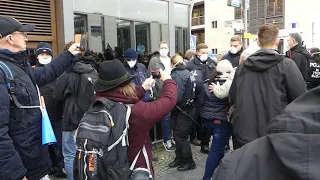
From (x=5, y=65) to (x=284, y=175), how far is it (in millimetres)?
2088

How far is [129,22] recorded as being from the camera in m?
7.33

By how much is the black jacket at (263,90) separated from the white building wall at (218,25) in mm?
30523

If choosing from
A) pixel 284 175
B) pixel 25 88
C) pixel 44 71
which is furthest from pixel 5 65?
pixel 284 175

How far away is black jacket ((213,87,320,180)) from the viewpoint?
0.78m

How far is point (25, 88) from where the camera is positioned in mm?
2266

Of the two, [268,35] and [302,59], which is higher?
[268,35]

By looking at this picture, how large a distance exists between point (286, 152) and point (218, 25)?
114 feet

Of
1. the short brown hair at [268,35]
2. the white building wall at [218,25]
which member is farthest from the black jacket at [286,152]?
the white building wall at [218,25]

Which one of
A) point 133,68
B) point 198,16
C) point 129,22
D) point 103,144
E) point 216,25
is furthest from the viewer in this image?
point 198,16

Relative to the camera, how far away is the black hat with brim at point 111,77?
7.18ft

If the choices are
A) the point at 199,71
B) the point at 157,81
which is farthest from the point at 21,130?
the point at 199,71

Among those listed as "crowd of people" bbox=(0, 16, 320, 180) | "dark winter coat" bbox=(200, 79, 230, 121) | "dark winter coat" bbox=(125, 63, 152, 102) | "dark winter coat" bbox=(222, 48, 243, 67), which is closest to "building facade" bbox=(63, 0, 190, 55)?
"dark winter coat" bbox=(125, 63, 152, 102)

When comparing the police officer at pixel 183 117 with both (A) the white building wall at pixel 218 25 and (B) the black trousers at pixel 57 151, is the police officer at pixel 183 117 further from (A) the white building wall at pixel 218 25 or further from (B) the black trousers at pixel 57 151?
(A) the white building wall at pixel 218 25

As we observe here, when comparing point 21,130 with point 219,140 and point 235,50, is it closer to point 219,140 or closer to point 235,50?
point 219,140
